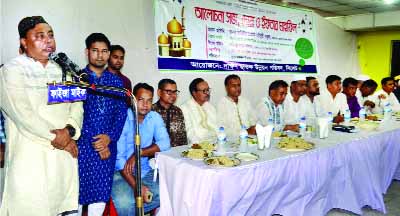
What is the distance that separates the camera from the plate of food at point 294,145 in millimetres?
2412

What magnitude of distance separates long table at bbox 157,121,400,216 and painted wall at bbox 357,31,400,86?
13.2 ft

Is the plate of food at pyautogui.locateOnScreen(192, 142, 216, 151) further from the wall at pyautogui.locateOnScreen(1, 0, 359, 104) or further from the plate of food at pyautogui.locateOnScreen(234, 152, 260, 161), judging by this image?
the wall at pyautogui.locateOnScreen(1, 0, 359, 104)

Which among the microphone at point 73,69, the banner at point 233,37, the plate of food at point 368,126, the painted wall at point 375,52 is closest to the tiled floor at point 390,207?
the plate of food at point 368,126

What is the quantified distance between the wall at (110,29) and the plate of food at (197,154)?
4.37 feet

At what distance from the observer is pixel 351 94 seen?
15.8 ft

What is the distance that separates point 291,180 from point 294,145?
251mm

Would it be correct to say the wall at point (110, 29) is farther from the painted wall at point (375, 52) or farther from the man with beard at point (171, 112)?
the painted wall at point (375, 52)

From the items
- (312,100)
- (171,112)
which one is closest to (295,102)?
(312,100)

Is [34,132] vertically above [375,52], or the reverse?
[375,52]

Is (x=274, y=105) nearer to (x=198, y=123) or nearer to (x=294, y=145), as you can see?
(x=198, y=123)

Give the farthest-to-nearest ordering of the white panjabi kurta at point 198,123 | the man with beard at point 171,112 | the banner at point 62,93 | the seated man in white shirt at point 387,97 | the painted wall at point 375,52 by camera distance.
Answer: the painted wall at point 375,52
the seated man in white shirt at point 387,97
the white panjabi kurta at point 198,123
the man with beard at point 171,112
the banner at point 62,93

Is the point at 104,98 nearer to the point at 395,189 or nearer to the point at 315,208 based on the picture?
the point at 315,208

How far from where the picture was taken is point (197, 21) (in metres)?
3.76

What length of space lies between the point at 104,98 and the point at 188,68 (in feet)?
4.42
